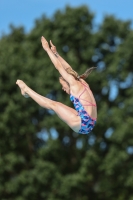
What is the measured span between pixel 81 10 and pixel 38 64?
2.90 m

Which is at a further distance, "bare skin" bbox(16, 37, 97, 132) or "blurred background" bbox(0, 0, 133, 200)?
"blurred background" bbox(0, 0, 133, 200)

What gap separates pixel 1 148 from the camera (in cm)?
2017

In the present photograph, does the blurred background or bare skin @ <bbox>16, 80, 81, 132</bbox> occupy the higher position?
the blurred background

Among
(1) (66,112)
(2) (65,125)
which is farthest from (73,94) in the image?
(2) (65,125)

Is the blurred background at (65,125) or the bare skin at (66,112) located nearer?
the bare skin at (66,112)

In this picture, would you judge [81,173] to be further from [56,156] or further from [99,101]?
[99,101]

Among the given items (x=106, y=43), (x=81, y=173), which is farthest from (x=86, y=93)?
(x=106, y=43)

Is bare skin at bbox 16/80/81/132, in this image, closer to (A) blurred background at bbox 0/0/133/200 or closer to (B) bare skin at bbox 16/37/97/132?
(B) bare skin at bbox 16/37/97/132

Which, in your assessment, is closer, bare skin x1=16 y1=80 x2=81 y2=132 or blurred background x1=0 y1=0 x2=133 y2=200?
bare skin x1=16 y1=80 x2=81 y2=132

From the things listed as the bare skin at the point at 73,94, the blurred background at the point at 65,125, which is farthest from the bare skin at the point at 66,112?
the blurred background at the point at 65,125

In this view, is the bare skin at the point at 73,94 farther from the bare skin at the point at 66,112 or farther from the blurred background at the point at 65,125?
the blurred background at the point at 65,125

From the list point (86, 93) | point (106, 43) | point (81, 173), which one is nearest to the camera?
point (86, 93)

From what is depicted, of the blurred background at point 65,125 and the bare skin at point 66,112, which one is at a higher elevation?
the blurred background at point 65,125

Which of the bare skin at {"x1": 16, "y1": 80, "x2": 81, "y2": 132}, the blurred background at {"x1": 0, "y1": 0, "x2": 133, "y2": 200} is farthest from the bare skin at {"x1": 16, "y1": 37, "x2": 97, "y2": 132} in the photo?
the blurred background at {"x1": 0, "y1": 0, "x2": 133, "y2": 200}
